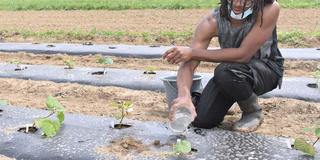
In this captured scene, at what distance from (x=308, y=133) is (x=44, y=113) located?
1782 mm

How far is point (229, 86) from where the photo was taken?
86.0 inches

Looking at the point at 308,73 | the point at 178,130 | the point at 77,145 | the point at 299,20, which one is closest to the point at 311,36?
the point at 308,73

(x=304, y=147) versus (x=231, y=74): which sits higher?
(x=231, y=74)

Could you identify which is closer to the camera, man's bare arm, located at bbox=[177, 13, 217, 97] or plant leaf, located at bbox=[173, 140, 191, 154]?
plant leaf, located at bbox=[173, 140, 191, 154]

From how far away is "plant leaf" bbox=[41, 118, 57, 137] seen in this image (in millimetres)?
2051

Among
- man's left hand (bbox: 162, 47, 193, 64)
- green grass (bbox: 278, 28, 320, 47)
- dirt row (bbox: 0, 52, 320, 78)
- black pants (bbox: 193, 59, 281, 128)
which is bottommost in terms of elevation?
dirt row (bbox: 0, 52, 320, 78)

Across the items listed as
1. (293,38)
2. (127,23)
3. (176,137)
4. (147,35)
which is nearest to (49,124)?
(176,137)

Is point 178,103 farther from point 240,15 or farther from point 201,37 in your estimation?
point 240,15

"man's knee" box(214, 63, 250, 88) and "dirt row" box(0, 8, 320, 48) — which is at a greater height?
"man's knee" box(214, 63, 250, 88)

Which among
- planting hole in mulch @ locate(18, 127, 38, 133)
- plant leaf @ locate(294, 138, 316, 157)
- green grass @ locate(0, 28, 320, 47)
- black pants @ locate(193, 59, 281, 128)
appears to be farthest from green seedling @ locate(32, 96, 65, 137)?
green grass @ locate(0, 28, 320, 47)

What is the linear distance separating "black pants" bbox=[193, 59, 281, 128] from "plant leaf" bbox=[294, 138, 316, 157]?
20.1 inches

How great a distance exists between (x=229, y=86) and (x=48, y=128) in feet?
3.63

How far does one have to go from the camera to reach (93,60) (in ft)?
15.5

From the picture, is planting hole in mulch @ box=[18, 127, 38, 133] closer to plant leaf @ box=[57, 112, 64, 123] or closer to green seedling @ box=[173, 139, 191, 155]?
plant leaf @ box=[57, 112, 64, 123]
